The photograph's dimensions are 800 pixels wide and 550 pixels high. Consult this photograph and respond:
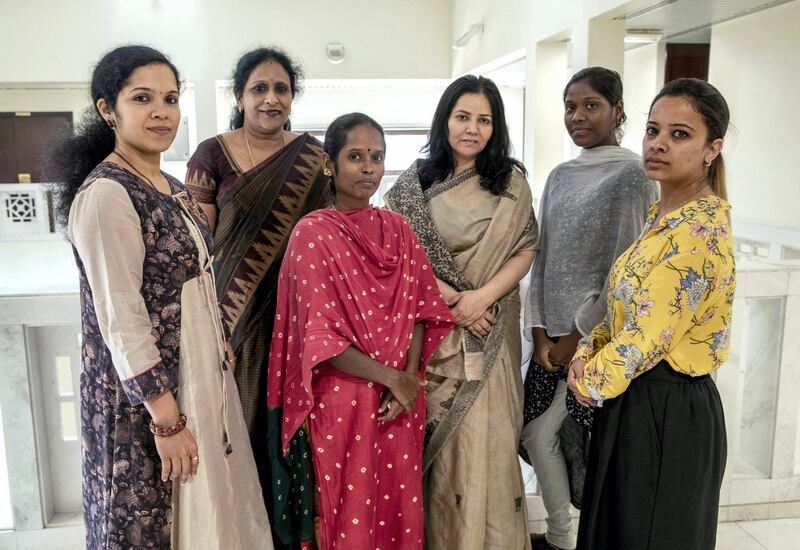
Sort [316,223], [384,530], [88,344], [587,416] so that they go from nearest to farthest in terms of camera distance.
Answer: [88,344] < [316,223] < [384,530] < [587,416]

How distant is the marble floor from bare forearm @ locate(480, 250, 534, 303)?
48.7 inches

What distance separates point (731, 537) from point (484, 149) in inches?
63.3

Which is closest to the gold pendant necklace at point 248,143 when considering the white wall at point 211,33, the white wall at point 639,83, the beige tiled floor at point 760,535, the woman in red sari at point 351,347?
the woman in red sari at point 351,347

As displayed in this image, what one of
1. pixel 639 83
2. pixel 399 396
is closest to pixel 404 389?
pixel 399 396

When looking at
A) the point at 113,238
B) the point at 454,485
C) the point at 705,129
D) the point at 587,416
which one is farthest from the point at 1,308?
the point at 705,129

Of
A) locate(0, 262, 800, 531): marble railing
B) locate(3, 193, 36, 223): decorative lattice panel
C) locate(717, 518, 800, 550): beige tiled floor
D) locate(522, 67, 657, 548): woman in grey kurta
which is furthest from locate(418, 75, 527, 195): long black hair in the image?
locate(3, 193, 36, 223): decorative lattice panel

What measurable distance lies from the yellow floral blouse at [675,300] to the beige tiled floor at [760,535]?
122cm

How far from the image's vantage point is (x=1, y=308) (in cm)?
194

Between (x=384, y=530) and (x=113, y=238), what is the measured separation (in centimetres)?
94

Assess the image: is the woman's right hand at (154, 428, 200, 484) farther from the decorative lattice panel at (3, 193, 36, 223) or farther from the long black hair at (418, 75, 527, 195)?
the decorative lattice panel at (3, 193, 36, 223)

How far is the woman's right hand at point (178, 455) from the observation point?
125cm

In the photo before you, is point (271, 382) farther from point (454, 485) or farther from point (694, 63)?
point (694, 63)

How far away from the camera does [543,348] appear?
186 centimetres

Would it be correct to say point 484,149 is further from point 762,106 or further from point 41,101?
point 41,101
